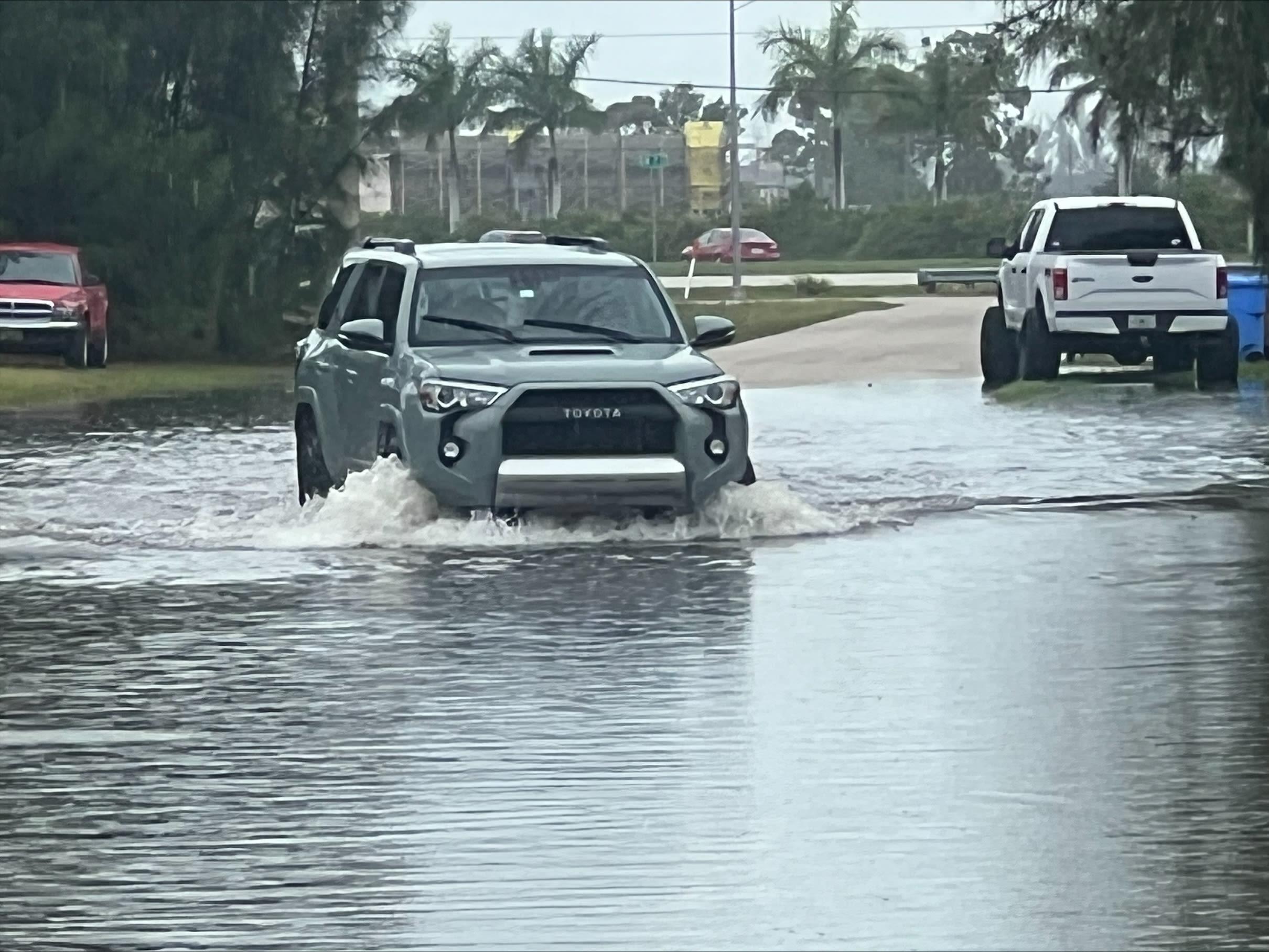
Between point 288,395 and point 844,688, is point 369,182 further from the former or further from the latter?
point 844,688

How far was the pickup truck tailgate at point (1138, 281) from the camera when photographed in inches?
1222

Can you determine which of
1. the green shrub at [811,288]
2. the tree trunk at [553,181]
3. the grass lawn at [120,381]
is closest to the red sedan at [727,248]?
the tree trunk at [553,181]

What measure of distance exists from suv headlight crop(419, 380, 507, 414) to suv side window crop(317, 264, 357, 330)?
10.1ft

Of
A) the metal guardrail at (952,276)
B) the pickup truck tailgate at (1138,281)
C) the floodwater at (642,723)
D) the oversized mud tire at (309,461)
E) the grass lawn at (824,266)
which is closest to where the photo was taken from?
the floodwater at (642,723)

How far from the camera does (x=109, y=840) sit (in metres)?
8.78

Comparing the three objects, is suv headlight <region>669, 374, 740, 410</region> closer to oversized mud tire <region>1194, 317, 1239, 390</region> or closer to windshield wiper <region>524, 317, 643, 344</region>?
windshield wiper <region>524, 317, 643, 344</region>

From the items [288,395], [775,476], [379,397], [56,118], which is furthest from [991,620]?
[56,118]

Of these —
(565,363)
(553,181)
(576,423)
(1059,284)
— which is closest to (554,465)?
(576,423)

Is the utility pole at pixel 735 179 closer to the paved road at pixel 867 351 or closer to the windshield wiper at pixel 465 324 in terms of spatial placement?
the paved road at pixel 867 351

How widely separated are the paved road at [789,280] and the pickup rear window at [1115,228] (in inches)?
1329

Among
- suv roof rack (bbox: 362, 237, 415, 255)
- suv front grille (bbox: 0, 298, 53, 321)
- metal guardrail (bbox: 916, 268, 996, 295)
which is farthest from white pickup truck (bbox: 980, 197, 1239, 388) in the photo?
metal guardrail (bbox: 916, 268, 996, 295)

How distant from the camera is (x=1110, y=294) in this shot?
102 feet

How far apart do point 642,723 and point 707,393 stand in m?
6.39

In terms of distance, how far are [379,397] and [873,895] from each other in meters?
10.2
